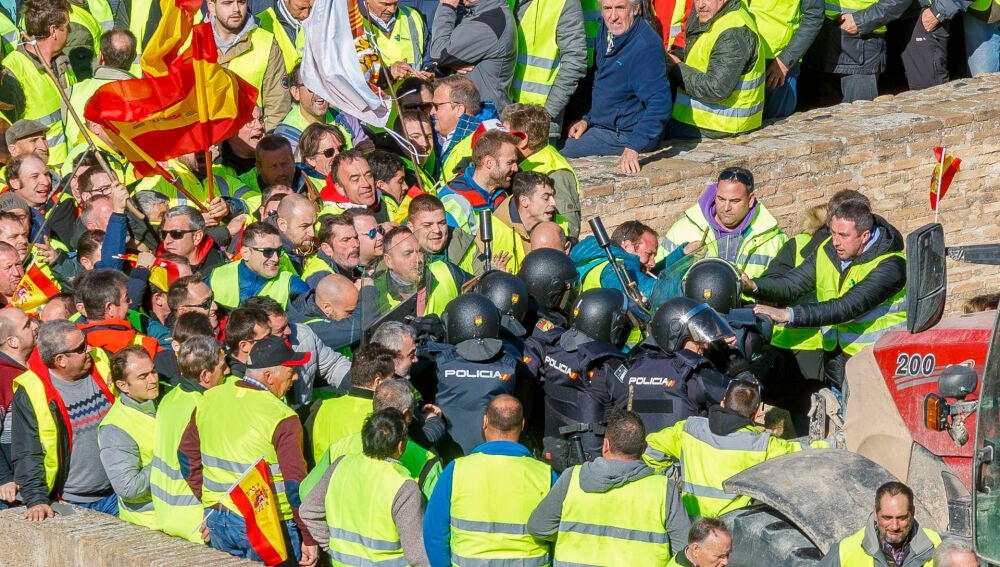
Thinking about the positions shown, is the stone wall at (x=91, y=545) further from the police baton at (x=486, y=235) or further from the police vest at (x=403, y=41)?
the police vest at (x=403, y=41)

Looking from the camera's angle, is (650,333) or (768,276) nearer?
(650,333)

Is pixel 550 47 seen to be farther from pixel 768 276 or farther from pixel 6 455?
pixel 6 455

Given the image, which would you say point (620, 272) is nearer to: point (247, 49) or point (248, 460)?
point (248, 460)

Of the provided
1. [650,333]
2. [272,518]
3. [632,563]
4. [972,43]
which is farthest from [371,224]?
[972,43]

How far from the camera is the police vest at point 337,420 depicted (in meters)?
8.59

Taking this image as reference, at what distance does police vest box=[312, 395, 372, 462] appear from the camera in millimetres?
8594

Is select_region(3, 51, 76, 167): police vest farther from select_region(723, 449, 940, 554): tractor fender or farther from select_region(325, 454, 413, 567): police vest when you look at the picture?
select_region(723, 449, 940, 554): tractor fender

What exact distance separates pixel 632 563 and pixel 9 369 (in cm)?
412

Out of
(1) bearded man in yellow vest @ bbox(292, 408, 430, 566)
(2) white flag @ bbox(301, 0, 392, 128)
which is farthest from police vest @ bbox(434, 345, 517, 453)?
(2) white flag @ bbox(301, 0, 392, 128)

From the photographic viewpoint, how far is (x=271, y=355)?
8.60 meters

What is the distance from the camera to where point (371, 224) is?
10562 millimetres

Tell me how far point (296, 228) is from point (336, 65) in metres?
1.75

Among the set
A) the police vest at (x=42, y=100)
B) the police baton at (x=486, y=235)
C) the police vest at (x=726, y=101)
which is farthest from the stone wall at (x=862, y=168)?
the police vest at (x=42, y=100)

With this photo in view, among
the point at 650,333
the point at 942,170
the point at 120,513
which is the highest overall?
the point at 942,170
